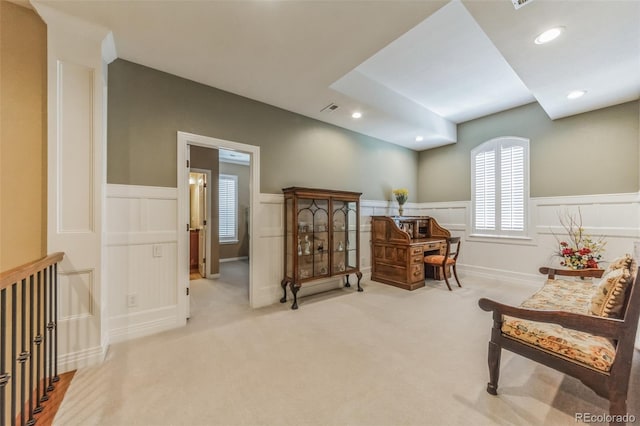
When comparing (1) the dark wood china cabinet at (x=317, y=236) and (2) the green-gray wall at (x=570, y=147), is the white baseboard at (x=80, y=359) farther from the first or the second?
(2) the green-gray wall at (x=570, y=147)

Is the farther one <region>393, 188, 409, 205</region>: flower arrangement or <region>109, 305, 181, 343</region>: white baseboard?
<region>393, 188, 409, 205</region>: flower arrangement

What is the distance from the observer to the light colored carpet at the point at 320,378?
5.08 feet

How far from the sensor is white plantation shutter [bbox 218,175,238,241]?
689cm

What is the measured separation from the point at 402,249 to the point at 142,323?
3605 mm

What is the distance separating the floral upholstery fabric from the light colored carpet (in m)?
0.42

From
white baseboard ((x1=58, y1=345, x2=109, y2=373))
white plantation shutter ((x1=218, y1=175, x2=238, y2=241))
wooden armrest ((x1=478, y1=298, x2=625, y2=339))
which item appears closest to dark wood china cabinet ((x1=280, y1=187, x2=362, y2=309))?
white baseboard ((x1=58, y1=345, x2=109, y2=373))

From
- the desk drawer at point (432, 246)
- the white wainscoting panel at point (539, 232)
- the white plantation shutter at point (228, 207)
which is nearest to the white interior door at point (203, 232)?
the white plantation shutter at point (228, 207)

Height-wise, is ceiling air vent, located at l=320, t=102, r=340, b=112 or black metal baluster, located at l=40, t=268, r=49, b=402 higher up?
ceiling air vent, located at l=320, t=102, r=340, b=112

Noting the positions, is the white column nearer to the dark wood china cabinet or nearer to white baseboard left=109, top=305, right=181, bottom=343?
white baseboard left=109, top=305, right=181, bottom=343

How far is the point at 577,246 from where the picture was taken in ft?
12.3

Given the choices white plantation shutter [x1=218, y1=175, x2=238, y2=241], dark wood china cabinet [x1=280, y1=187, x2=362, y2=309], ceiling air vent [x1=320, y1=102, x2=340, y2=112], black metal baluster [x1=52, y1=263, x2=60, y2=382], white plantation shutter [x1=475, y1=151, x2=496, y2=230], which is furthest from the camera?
white plantation shutter [x1=218, y1=175, x2=238, y2=241]

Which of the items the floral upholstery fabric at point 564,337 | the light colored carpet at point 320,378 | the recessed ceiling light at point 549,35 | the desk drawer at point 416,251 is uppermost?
the recessed ceiling light at point 549,35

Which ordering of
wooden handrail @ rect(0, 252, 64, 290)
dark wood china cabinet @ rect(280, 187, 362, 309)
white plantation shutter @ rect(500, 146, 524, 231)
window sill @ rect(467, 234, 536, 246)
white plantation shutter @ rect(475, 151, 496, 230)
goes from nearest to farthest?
wooden handrail @ rect(0, 252, 64, 290) < dark wood china cabinet @ rect(280, 187, 362, 309) < window sill @ rect(467, 234, 536, 246) < white plantation shutter @ rect(500, 146, 524, 231) < white plantation shutter @ rect(475, 151, 496, 230)

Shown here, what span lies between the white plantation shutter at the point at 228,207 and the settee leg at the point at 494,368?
6327 millimetres
